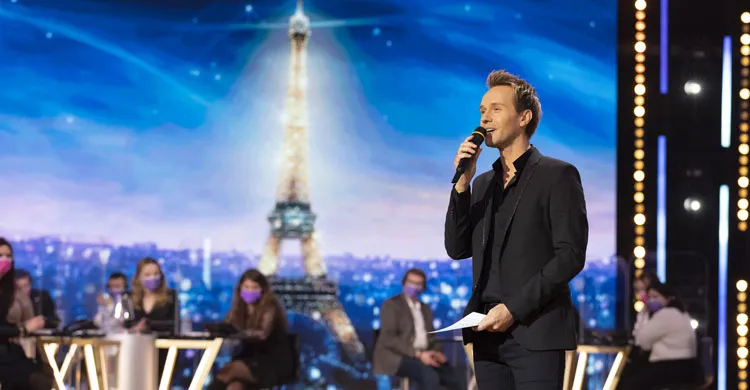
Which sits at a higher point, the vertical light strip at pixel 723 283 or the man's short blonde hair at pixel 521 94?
the man's short blonde hair at pixel 521 94

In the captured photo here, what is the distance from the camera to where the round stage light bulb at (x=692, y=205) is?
574cm

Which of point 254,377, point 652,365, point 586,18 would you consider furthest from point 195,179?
point 652,365

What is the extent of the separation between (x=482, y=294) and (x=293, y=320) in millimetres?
4739

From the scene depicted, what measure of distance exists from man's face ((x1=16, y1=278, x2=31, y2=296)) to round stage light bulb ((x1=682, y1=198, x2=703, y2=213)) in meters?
3.67

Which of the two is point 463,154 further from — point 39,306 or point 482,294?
point 39,306

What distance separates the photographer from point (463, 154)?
2119 millimetres

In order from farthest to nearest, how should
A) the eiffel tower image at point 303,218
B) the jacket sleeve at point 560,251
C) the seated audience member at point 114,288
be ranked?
the eiffel tower image at point 303,218
the seated audience member at point 114,288
the jacket sleeve at point 560,251

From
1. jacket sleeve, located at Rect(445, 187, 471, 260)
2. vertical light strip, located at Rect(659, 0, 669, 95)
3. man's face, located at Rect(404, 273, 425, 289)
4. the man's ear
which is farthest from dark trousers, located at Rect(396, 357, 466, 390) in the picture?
the man's ear

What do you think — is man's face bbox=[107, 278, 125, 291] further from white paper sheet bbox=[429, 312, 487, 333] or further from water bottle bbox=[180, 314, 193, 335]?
white paper sheet bbox=[429, 312, 487, 333]

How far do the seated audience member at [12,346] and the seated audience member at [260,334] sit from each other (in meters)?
0.99

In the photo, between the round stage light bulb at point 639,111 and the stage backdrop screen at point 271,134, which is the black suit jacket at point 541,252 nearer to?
the round stage light bulb at point 639,111

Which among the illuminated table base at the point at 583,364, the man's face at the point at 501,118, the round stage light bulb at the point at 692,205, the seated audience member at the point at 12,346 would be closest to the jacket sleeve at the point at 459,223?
the man's face at the point at 501,118

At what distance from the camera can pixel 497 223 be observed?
7.12 feet

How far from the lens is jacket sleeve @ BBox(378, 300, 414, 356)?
5777 mm
